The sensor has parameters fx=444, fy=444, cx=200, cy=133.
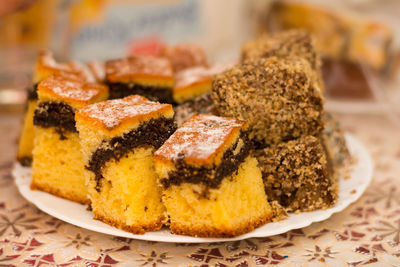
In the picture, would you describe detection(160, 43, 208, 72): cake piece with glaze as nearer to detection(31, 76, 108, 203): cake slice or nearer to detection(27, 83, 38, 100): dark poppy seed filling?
detection(31, 76, 108, 203): cake slice

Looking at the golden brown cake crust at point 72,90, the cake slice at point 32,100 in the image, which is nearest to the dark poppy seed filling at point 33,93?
the cake slice at point 32,100

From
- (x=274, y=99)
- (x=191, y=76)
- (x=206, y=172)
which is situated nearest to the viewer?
(x=206, y=172)

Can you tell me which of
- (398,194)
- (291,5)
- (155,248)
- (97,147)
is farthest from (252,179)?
(291,5)

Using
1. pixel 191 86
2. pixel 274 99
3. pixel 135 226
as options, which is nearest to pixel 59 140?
pixel 135 226

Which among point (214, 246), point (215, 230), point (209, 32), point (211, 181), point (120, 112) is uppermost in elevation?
point (209, 32)

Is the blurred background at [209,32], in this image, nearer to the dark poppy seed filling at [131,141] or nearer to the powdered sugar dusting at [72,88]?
the powdered sugar dusting at [72,88]

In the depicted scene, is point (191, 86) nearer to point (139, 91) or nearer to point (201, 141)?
point (139, 91)

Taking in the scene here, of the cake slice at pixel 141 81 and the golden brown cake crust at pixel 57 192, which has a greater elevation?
the cake slice at pixel 141 81

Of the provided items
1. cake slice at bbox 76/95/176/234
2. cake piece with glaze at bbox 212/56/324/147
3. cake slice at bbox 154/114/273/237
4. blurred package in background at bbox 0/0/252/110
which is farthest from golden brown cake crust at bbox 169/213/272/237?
blurred package in background at bbox 0/0/252/110
